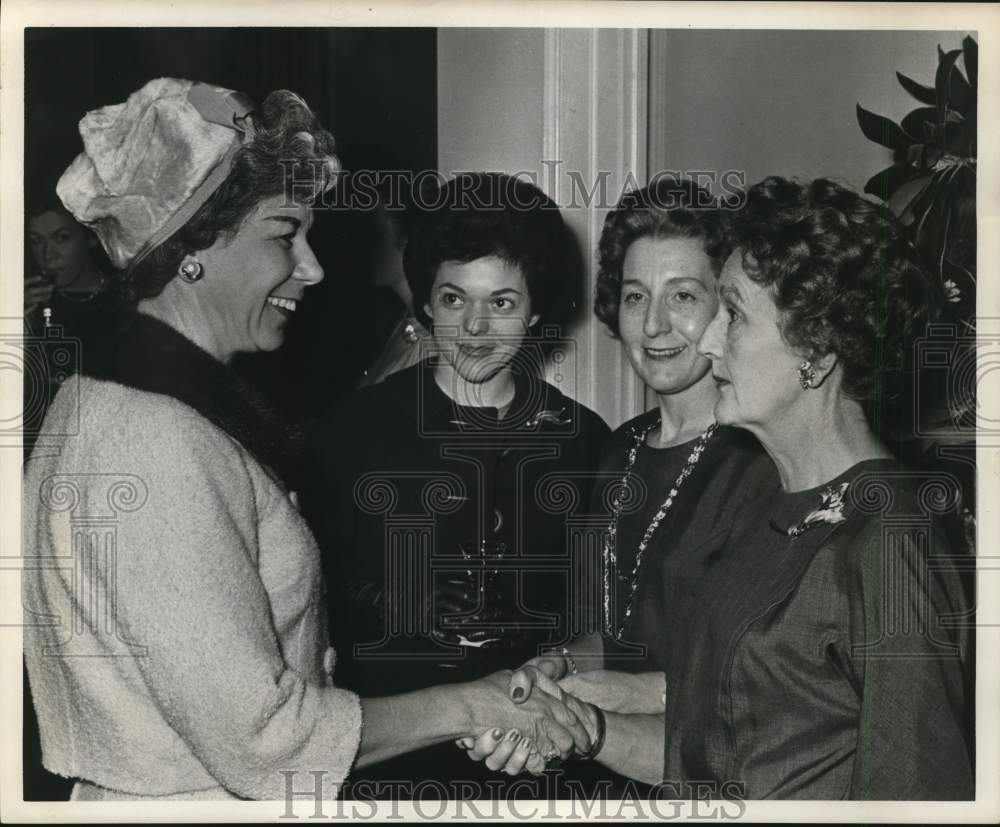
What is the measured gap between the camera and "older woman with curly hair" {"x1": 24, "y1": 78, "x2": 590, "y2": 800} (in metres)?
1.87

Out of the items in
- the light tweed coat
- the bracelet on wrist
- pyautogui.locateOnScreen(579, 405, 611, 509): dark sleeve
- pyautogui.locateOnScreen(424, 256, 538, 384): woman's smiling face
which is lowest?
the bracelet on wrist

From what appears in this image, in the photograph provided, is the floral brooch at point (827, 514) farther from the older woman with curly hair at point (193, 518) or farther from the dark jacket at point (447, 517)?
the older woman with curly hair at point (193, 518)

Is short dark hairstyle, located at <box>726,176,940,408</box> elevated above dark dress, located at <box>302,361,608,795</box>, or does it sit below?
above

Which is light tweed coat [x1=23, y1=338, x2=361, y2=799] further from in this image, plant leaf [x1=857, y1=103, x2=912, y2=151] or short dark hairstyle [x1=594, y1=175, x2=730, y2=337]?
plant leaf [x1=857, y1=103, x2=912, y2=151]

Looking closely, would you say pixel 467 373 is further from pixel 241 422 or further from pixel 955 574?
pixel 955 574

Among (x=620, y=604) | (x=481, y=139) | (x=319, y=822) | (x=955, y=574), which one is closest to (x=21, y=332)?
(x=481, y=139)

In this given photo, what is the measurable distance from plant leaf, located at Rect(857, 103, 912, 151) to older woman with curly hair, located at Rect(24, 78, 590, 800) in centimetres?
96

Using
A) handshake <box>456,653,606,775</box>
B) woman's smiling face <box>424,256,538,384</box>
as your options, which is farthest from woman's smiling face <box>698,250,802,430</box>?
handshake <box>456,653,606,775</box>

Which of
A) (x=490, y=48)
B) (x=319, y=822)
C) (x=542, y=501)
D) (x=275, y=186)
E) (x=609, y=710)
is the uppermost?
(x=490, y=48)

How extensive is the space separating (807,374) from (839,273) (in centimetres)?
18

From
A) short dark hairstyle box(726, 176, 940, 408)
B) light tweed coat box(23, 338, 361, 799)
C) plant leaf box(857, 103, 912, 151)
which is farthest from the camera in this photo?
plant leaf box(857, 103, 912, 151)

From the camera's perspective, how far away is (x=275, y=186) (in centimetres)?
203

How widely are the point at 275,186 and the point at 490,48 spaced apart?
18.1 inches

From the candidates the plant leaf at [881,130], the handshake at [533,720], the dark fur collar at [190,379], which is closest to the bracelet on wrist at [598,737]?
the handshake at [533,720]
